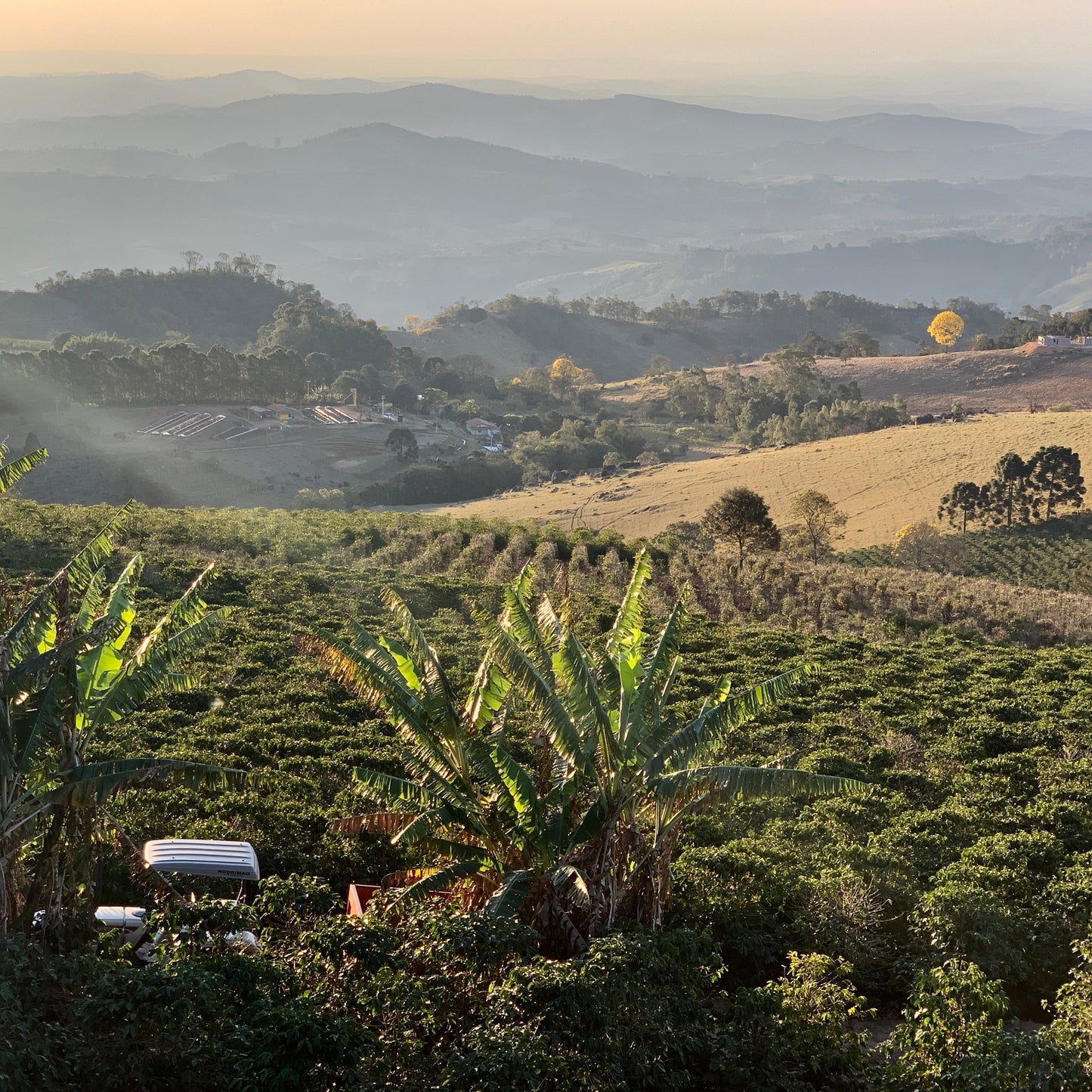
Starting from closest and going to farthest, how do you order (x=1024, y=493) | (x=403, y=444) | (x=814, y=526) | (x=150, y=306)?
(x=814, y=526)
(x=1024, y=493)
(x=403, y=444)
(x=150, y=306)

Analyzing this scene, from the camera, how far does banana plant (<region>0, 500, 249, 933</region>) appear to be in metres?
10.2

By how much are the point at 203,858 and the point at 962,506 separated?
5139 centimetres

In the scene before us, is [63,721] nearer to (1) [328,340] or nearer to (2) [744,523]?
(2) [744,523]

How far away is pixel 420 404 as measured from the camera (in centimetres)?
12100

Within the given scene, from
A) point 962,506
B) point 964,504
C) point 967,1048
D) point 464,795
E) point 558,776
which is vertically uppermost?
point 558,776

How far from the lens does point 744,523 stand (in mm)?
45188

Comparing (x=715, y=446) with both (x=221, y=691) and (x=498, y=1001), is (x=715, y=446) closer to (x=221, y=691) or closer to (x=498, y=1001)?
(x=221, y=691)

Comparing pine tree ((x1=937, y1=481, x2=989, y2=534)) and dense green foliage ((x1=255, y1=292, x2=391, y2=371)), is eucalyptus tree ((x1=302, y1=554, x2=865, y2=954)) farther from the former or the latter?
dense green foliage ((x1=255, y1=292, x2=391, y2=371))

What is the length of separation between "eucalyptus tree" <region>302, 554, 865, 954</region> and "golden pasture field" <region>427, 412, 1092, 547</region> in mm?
48419

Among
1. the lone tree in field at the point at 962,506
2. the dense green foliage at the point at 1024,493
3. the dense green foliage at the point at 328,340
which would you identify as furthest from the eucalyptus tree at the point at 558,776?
the dense green foliage at the point at 328,340

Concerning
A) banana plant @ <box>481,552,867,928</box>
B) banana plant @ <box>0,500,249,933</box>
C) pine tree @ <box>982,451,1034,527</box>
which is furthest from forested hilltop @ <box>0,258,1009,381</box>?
banana plant @ <box>481,552,867,928</box>

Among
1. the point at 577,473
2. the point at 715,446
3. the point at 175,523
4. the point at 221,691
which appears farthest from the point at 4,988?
the point at 715,446

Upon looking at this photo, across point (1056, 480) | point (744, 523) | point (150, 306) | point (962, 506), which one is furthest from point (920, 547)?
point (150, 306)

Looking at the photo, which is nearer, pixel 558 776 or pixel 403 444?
pixel 558 776
